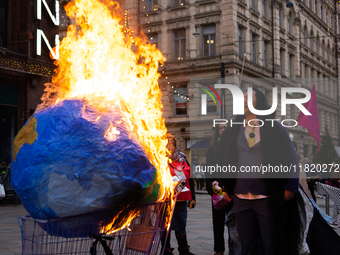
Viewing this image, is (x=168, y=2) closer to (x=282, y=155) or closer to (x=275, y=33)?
(x=275, y=33)

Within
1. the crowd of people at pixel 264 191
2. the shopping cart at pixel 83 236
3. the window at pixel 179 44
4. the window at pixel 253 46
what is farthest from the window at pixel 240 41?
the shopping cart at pixel 83 236

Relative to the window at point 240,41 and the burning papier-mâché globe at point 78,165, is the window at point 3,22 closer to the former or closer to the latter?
the burning papier-mâché globe at point 78,165

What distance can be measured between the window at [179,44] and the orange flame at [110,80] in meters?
26.1

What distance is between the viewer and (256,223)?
162 inches

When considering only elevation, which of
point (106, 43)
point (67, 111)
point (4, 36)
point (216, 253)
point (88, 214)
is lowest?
point (216, 253)

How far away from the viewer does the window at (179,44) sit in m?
30.5

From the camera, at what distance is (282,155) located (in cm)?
412

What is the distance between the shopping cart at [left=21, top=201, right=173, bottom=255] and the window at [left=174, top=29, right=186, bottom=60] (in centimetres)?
2771

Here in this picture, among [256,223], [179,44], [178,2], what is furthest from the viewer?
[178,2]

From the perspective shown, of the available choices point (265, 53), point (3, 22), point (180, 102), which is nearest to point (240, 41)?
point (265, 53)

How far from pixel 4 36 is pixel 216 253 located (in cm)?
1337

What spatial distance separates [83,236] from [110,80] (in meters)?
1.48

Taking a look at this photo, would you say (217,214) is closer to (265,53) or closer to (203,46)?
(203,46)

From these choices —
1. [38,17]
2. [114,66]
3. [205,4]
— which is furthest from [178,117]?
[114,66]
